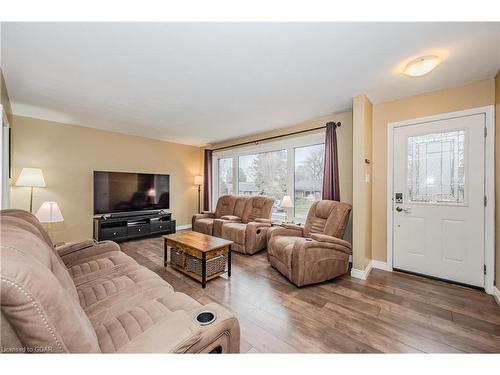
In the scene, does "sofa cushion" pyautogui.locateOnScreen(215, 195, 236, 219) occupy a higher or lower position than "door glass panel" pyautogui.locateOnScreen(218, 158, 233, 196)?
lower

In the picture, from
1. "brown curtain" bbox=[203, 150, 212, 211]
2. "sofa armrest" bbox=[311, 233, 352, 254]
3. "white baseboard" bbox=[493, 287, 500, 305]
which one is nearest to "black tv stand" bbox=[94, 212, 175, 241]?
"brown curtain" bbox=[203, 150, 212, 211]

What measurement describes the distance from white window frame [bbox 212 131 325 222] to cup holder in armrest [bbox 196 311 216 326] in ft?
10.6

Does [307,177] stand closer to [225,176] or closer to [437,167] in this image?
[437,167]

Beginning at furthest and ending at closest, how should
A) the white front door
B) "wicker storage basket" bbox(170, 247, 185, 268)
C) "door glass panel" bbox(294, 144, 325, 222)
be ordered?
"door glass panel" bbox(294, 144, 325, 222) < "wicker storage basket" bbox(170, 247, 185, 268) < the white front door

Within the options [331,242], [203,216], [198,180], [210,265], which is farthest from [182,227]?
[331,242]

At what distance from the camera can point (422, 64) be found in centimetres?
195

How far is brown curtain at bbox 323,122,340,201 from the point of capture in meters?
3.36

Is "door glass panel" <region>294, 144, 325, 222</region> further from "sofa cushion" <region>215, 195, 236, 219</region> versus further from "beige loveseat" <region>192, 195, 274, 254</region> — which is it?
"sofa cushion" <region>215, 195, 236, 219</region>

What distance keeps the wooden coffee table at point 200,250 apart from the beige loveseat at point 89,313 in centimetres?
88

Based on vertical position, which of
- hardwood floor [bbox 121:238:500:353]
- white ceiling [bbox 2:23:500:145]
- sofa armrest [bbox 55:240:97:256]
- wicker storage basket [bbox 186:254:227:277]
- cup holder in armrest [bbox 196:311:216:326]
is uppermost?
white ceiling [bbox 2:23:500:145]

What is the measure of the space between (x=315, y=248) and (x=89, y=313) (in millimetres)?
2126

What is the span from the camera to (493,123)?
2.27 metres
